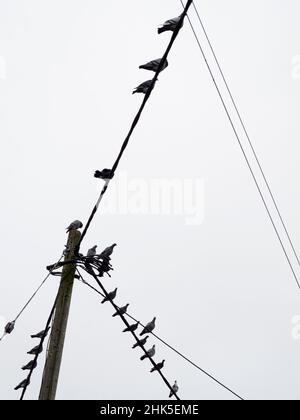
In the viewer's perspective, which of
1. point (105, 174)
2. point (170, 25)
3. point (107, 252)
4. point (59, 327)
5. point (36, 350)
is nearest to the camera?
point (170, 25)

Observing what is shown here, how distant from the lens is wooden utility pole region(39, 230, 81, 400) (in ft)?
16.5

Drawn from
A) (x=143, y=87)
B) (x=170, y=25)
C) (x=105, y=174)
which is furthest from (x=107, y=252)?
(x=170, y=25)

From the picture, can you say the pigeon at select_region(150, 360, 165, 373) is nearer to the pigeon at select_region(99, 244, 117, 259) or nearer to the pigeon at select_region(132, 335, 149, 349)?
Result: the pigeon at select_region(132, 335, 149, 349)

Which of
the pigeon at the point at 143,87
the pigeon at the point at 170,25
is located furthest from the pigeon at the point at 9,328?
the pigeon at the point at 170,25

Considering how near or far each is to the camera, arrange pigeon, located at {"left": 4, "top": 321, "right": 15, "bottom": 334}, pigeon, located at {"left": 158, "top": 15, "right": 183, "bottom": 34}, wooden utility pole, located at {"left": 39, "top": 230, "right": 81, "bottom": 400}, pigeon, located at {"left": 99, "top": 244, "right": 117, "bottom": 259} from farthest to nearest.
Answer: pigeon, located at {"left": 4, "top": 321, "right": 15, "bottom": 334}
pigeon, located at {"left": 99, "top": 244, "right": 117, "bottom": 259}
wooden utility pole, located at {"left": 39, "top": 230, "right": 81, "bottom": 400}
pigeon, located at {"left": 158, "top": 15, "right": 183, "bottom": 34}

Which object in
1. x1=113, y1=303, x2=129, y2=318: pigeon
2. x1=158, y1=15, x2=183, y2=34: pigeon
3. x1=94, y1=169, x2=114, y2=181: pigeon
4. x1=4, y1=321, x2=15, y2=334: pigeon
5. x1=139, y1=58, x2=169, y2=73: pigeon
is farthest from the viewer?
x1=4, y1=321, x2=15, y2=334: pigeon

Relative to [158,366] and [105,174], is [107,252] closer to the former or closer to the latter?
[105,174]

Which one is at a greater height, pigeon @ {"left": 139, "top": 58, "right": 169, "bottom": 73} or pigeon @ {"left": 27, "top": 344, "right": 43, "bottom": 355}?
pigeon @ {"left": 139, "top": 58, "right": 169, "bottom": 73}

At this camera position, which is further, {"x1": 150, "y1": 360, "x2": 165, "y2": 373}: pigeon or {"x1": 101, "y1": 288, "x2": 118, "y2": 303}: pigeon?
{"x1": 150, "y1": 360, "x2": 165, "y2": 373}: pigeon

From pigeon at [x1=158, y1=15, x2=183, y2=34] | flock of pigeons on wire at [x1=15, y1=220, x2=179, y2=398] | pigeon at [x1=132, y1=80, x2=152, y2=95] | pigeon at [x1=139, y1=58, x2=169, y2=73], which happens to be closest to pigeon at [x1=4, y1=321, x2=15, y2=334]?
flock of pigeons on wire at [x1=15, y1=220, x2=179, y2=398]

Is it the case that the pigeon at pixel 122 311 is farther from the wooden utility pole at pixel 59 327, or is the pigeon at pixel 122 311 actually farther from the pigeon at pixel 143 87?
the pigeon at pixel 143 87

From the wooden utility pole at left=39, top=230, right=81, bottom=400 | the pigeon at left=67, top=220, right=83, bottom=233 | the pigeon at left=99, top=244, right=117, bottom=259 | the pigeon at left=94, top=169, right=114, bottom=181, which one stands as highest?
the pigeon at left=67, top=220, right=83, bottom=233

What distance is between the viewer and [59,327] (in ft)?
17.5
